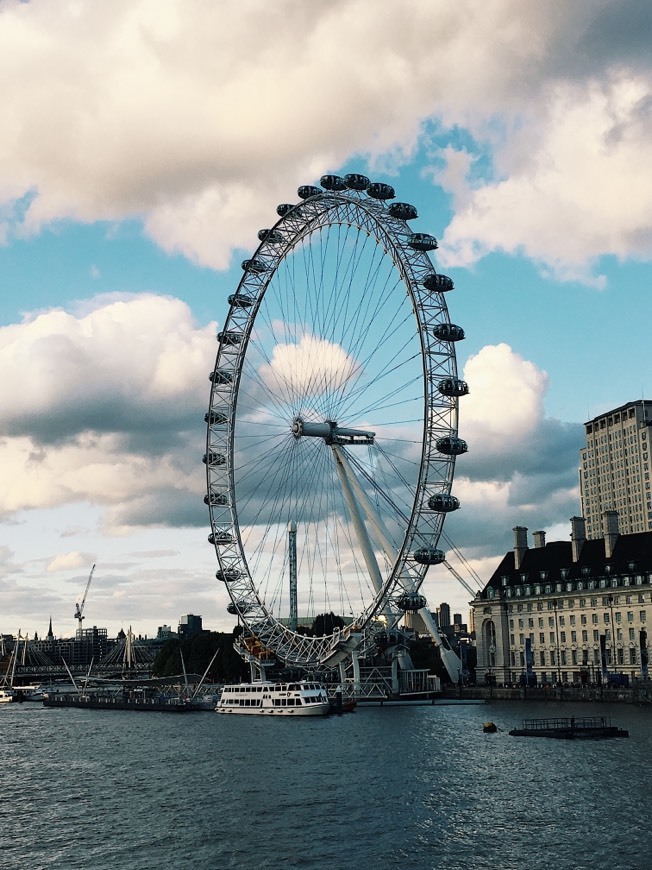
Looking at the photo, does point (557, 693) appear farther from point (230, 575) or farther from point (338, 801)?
point (338, 801)

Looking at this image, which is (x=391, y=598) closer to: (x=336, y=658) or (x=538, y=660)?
(x=336, y=658)

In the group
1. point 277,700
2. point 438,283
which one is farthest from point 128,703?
point 438,283

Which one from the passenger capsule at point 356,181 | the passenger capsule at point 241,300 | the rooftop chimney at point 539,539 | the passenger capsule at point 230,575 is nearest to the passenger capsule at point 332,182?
the passenger capsule at point 356,181

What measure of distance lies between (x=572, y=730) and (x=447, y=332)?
1296 inches

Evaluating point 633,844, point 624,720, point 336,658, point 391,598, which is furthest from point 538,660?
point 633,844

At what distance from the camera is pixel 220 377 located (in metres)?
110

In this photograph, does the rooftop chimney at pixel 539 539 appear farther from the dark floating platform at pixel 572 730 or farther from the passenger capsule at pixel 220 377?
the dark floating platform at pixel 572 730

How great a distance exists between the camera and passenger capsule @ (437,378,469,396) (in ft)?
283

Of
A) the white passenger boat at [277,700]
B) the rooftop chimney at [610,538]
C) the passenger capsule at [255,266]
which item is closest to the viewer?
the white passenger boat at [277,700]

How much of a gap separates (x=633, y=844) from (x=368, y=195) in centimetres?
6417

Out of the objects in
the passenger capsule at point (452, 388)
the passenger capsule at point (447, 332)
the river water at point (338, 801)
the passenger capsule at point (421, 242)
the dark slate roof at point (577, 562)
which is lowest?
the river water at point (338, 801)

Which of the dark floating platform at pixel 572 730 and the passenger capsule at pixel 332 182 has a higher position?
the passenger capsule at pixel 332 182

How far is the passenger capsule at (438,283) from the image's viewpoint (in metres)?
87.5

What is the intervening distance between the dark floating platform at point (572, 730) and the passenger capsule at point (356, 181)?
4446cm
